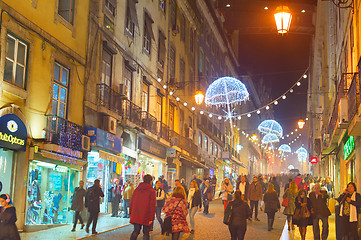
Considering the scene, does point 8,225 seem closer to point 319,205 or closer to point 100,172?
point 319,205

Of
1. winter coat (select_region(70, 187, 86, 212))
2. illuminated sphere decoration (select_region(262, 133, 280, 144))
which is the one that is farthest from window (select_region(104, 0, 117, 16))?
illuminated sphere decoration (select_region(262, 133, 280, 144))

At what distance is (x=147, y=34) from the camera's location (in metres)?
27.2

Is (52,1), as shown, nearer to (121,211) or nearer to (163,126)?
(121,211)

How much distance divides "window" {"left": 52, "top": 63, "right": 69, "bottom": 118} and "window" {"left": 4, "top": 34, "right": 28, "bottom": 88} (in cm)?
207

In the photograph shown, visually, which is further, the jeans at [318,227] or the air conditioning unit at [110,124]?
the air conditioning unit at [110,124]

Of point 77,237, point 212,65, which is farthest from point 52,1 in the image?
point 212,65

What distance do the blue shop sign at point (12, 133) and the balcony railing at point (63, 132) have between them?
1125mm

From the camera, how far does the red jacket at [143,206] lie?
34.0ft

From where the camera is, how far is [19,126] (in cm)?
1434

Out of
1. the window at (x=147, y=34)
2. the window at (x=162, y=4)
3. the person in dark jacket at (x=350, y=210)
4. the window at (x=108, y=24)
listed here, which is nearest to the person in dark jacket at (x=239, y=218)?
the person in dark jacket at (x=350, y=210)

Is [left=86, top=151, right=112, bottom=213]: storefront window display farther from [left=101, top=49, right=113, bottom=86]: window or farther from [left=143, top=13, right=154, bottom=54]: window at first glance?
[left=143, top=13, right=154, bottom=54]: window

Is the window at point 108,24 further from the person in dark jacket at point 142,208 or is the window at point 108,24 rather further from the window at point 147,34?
the person in dark jacket at point 142,208

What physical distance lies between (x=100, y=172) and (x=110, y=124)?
216 centimetres

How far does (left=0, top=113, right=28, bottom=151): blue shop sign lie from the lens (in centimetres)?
1344
